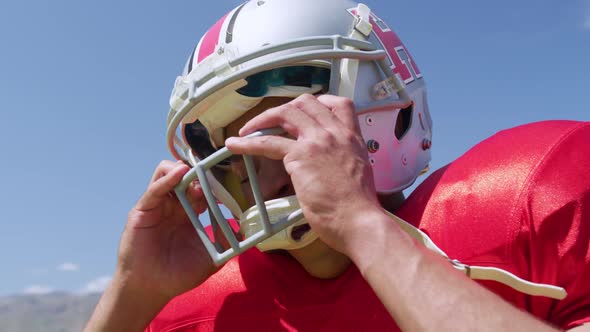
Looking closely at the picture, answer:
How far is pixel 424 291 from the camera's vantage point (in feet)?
4.43

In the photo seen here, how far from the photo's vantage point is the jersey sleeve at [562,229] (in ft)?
5.24

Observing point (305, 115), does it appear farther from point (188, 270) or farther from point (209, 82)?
point (188, 270)

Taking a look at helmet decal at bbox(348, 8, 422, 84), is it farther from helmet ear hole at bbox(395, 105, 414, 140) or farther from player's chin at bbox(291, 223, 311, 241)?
player's chin at bbox(291, 223, 311, 241)

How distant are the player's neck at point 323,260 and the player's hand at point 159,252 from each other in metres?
0.31

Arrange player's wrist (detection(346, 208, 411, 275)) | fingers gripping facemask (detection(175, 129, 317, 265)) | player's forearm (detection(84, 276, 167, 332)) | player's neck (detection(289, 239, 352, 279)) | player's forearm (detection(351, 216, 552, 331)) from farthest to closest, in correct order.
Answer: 1. player's forearm (detection(84, 276, 167, 332))
2. player's neck (detection(289, 239, 352, 279))
3. fingers gripping facemask (detection(175, 129, 317, 265))
4. player's wrist (detection(346, 208, 411, 275))
5. player's forearm (detection(351, 216, 552, 331))

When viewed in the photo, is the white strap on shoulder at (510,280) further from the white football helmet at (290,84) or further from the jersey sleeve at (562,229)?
the white football helmet at (290,84)

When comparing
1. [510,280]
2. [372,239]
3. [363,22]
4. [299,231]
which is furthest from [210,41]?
[510,280]

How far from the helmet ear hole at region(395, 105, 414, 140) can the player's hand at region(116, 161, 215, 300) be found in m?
0.64

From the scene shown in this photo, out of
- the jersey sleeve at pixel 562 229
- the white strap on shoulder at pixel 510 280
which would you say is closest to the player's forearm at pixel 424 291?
the white strap on shoulder at pixel 510 280

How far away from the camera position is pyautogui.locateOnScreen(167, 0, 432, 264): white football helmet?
1866 millimetres

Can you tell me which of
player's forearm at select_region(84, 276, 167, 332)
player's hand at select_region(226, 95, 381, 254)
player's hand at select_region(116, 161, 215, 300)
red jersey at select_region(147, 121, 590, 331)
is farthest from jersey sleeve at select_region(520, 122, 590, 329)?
player's forearm at select_region(84, 276, 167, 332)

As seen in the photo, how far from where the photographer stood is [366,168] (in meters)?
1.58

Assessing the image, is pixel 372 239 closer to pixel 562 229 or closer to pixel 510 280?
pixel 510 280

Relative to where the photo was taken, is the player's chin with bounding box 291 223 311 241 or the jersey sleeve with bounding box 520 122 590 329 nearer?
the jersey sleeve with bounding box 520 122 590 329
